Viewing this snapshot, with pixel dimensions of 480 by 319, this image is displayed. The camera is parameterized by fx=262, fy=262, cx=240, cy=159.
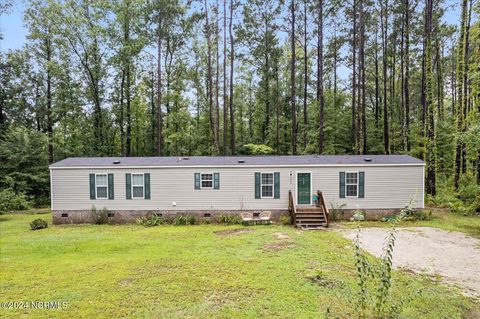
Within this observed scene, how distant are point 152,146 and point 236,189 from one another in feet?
51.2

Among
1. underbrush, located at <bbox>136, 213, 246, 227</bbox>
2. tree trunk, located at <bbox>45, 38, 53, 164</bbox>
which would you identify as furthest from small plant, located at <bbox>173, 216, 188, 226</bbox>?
tree trunk, located at <bbox>45, 38, 53, 164</bbox>

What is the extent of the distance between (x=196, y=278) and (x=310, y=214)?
7.25m

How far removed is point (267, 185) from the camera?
12969 millimetres

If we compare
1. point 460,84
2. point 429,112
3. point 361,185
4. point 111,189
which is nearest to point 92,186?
point 111,189

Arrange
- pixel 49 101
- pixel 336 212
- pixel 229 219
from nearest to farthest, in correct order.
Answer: pixel 229 219
pixel 336 212
pixel 49 101

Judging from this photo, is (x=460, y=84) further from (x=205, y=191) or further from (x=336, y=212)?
Result: (x=205, y=191)

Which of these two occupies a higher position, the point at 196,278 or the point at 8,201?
the point at 8,201

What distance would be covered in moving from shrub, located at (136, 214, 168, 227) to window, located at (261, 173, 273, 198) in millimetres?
4972

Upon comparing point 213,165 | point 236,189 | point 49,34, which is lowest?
point 236,189

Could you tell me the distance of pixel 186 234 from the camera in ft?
34.6

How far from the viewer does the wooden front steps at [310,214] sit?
1148 cm

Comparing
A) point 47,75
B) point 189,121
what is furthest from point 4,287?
point 47,75

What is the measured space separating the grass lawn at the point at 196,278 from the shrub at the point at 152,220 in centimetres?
220

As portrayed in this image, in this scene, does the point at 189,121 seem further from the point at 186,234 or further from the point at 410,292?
the point at 410,292
